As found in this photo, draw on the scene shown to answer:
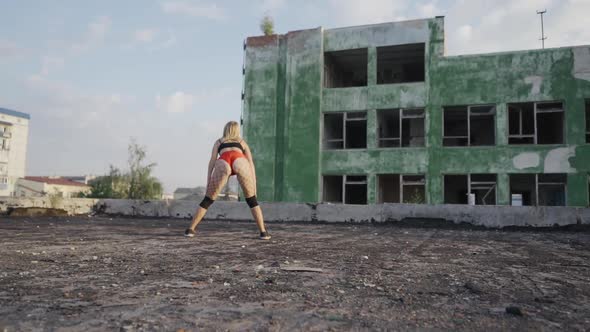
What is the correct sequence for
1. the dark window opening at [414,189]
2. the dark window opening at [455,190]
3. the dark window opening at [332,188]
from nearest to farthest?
the dark window opening at [414,189] → the dark window opening at [332,188] → the dark window opening at [455,190]

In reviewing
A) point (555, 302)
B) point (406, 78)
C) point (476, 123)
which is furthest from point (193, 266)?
point (476, 123)

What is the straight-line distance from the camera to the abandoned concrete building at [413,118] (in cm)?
1783

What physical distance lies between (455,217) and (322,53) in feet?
43.4

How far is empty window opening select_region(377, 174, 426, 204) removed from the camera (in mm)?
19438

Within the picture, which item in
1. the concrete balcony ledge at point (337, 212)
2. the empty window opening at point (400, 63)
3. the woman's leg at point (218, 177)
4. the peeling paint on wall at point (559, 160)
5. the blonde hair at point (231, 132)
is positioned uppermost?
the empty window opening at point (400, 63)

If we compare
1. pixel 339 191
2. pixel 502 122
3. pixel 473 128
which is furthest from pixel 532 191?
pixel 339 191

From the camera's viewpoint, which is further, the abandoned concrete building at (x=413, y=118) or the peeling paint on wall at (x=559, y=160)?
the abandoned concrete building at (x=413, y=118)

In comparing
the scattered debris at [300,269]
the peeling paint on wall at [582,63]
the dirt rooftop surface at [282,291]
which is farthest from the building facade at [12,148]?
the scattered debris at [300,269]

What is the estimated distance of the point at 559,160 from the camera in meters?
17.6

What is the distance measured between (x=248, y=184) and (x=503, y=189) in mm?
15391

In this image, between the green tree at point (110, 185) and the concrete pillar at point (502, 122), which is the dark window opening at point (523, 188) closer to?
the concrete pillar at point (502, 122)

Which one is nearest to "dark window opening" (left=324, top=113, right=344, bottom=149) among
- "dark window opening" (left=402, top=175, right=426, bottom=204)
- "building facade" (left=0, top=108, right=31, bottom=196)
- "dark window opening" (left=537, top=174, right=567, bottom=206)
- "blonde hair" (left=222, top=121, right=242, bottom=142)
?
"dark window opening" (left=402, top=175, right=426, bottom=204)

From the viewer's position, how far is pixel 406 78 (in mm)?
23219

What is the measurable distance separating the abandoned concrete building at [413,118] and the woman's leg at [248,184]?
13064mm
